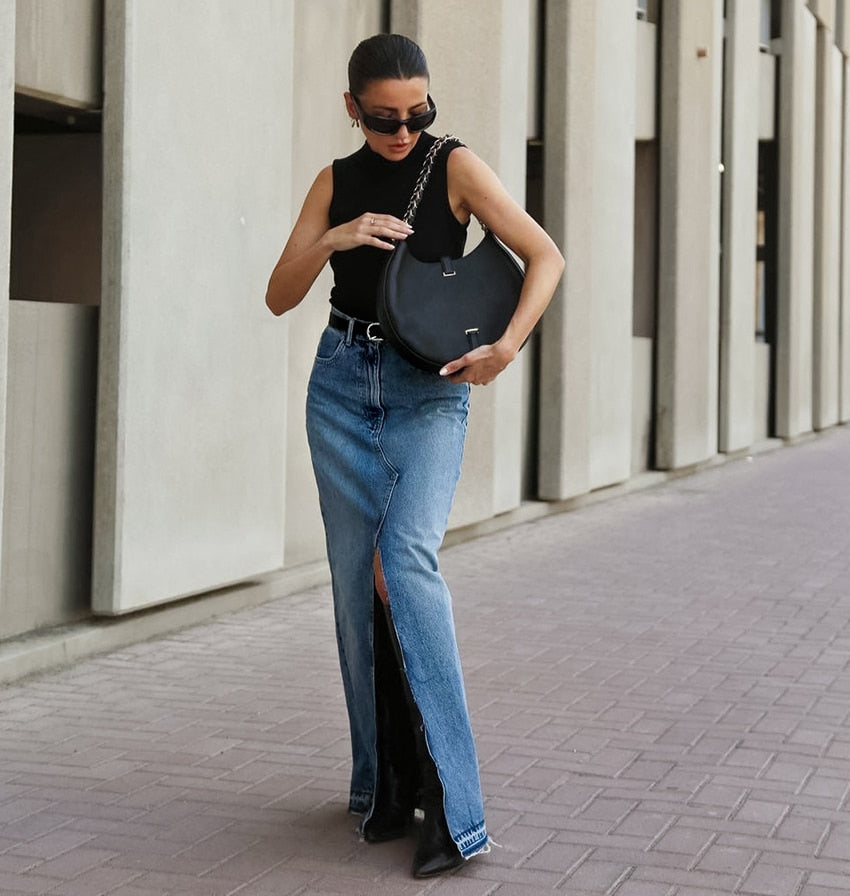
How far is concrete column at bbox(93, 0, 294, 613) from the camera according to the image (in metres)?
7.01

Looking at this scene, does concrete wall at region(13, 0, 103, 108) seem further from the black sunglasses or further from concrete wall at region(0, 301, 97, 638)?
the black sunglasses

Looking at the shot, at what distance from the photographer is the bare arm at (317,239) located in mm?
4191

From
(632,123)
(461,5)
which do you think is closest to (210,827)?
(461,5)

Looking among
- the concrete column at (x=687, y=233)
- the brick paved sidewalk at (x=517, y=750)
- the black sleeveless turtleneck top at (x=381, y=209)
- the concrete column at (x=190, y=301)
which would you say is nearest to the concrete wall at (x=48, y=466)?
the concrete column at (x=190, y=301)

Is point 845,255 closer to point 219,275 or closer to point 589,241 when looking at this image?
point 589,241

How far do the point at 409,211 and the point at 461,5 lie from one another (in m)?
6.65

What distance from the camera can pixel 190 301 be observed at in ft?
24.4

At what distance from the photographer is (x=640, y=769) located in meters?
5.37

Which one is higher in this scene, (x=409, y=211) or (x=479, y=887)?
(x=409, y=211)

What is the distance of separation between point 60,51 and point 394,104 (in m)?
3.04

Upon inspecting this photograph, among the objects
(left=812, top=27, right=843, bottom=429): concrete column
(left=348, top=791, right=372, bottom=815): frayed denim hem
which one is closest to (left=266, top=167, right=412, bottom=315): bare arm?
(left=348, top=791, right=372, bottom=815): frayed denim hem

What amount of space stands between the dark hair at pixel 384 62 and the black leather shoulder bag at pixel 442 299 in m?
0.22

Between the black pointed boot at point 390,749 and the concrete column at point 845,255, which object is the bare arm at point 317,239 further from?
the concrete column at point 845,255

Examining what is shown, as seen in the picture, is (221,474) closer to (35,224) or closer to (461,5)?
(35,224)
